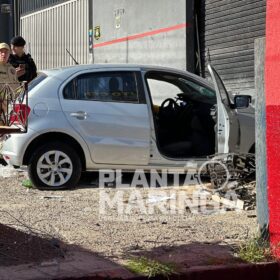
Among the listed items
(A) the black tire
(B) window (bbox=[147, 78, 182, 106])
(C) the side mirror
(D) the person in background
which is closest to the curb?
(C) the side mirror

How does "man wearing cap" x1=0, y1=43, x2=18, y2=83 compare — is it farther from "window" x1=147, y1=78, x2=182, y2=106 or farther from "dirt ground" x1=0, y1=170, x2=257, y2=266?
"window" x1=147, y1=78, x2=182, y2=106

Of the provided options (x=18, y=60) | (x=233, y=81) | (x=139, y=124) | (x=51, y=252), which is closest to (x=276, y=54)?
(x=51, y=252)

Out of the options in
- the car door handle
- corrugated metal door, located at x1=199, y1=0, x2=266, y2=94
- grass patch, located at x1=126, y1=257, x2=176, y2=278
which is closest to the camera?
grass patch, located at x1=126, y1=257, x2=176, y2=278

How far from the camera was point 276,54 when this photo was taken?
547cm

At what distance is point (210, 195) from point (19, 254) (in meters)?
3.28

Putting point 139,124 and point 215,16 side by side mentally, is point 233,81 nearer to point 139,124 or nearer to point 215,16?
point 215,16

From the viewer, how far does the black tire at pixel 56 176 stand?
27.3 ft

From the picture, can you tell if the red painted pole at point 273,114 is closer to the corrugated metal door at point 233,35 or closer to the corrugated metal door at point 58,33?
the corrugated metal door at point 233,35

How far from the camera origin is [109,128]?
8.52 m

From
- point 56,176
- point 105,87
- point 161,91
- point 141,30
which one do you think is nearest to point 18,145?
point 56,176

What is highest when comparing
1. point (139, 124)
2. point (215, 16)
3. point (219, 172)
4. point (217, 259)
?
point (215, 16)

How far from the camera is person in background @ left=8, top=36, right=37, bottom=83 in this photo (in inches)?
380

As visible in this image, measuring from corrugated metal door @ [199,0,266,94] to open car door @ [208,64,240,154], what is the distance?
11.4 feet

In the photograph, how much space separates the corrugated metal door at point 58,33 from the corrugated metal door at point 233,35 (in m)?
4.76
